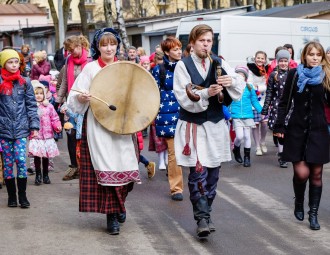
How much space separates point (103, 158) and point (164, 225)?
3.32 ft

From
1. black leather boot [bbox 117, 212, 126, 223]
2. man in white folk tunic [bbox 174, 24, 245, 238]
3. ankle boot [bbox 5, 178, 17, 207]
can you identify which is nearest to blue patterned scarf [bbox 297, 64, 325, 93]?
man in white folk tunic [bbox 174, 24, 245, 238]

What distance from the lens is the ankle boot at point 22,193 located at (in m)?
8.55

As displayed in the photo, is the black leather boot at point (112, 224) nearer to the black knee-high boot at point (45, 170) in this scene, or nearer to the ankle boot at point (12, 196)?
the ankle boot at point (12, 196)

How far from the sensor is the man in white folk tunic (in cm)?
698

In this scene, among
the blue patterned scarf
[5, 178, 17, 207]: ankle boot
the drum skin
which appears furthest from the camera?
[5, 178, 17, 207]: ankle boot

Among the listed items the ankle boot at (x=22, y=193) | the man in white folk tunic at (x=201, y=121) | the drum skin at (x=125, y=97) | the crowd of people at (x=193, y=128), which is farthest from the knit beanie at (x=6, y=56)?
the man in white folk tunic at (x=201, y=121)

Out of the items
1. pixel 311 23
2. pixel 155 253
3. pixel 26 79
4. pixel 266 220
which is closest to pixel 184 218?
pixel 266 220

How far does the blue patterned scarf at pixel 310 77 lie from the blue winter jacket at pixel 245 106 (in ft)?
15.7

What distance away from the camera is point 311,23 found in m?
21.3

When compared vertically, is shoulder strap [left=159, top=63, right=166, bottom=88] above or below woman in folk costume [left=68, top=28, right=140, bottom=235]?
above

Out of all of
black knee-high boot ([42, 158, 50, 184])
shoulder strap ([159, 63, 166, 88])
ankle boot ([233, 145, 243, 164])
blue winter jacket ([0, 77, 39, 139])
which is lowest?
ankle boot ([233, 145, 243, 164])

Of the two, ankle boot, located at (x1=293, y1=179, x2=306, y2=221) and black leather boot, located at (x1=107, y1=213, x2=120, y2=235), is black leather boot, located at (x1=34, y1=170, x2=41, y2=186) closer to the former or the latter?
black leather boot, located at (x1=107, y1=213, x2=120, y2=235)

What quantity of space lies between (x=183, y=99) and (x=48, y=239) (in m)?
1.74

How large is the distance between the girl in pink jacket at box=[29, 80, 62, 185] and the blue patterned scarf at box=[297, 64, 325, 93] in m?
4.12
